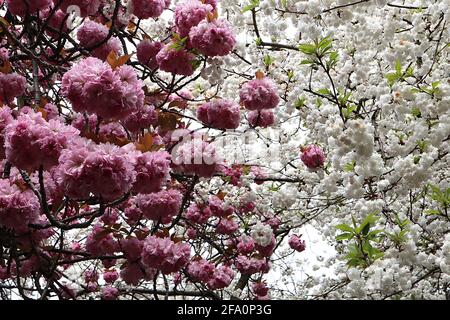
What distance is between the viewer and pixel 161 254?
190 cm

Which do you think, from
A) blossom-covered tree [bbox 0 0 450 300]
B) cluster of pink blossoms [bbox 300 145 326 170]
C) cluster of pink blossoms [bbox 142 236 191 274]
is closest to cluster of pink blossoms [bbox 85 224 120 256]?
blossom-covered tree [bbox 0 0 450 300]

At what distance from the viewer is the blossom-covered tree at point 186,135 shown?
4.65ft

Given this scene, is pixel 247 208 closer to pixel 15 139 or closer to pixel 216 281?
pixel 216 281

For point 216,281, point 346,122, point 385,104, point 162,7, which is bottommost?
point 216,281

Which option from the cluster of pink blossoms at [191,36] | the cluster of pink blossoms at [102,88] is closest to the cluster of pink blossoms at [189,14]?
the cluster of pink blossoms at [191,36]

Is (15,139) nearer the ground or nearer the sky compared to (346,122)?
nearer the ground

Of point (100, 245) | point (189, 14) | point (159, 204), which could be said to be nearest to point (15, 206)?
point (159, 204)

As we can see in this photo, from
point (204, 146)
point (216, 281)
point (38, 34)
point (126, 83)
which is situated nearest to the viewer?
point (126, 83)

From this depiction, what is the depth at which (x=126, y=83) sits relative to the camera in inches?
55.6

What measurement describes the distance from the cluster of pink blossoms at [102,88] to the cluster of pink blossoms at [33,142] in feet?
0.41

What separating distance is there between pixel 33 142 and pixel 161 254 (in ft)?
2.51
